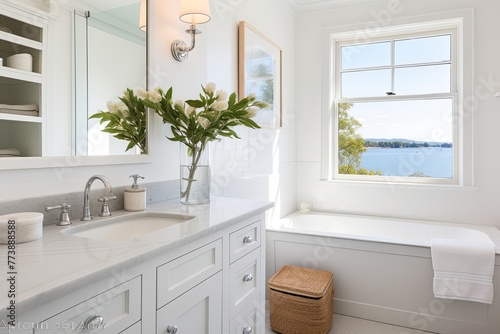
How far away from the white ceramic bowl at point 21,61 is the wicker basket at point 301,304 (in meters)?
1.82

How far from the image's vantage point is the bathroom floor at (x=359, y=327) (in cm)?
229

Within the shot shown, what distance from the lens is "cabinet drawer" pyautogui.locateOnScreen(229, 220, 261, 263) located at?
53.7 inches

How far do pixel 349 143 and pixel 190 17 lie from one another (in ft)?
7.51

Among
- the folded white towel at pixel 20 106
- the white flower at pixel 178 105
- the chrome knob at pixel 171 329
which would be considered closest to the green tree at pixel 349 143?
the white flower at pixel 178 105

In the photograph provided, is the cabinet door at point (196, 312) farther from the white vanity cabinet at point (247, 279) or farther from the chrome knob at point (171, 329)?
the white vanity cabinet at point (247, 279)

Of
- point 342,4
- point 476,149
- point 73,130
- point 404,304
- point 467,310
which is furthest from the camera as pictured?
point 342,4

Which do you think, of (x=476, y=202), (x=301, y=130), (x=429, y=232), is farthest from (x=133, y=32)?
(x=476, y=202)

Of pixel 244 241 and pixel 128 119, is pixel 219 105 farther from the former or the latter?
pixel 244 241

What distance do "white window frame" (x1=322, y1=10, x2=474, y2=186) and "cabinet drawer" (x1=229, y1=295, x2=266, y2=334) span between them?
211 centimetres

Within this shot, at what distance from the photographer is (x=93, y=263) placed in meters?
0.78

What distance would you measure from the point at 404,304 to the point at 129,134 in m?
2.10

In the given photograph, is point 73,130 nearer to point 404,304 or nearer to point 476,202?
point 404,304

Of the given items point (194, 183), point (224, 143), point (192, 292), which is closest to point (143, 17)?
point (194, 183)

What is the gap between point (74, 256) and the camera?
2.72 feet
